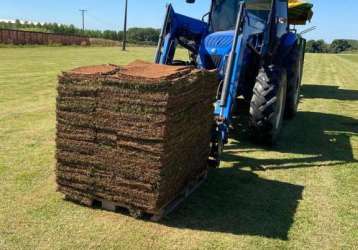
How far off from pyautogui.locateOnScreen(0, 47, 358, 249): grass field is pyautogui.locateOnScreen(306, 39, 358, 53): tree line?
247ft

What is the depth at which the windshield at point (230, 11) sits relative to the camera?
866 centimetres

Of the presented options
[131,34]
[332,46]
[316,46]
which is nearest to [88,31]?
[131,34]

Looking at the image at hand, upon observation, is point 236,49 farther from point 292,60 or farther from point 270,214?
point 292,60

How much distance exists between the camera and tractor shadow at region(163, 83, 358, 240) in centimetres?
488

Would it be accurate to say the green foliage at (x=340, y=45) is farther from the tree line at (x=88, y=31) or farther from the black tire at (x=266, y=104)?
the black tire at (x=266, y=104)

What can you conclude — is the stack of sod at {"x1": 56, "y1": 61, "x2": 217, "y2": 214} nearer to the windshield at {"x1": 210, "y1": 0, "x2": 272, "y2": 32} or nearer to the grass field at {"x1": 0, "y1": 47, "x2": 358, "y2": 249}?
the grass field at {"x1": 0, "y1": 47, "x2": 358, "y2": 249}

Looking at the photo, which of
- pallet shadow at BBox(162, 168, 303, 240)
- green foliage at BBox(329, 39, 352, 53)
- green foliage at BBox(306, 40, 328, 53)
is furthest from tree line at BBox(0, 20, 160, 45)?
pallet shadow at BBox(162, 168, 303, 240)

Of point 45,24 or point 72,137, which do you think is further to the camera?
point 45,24

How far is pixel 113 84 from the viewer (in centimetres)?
471

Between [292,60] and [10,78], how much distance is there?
32.5 feet

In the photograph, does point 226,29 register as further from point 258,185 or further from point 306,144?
point 258,185

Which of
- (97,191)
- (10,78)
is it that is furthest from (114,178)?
(10,78)

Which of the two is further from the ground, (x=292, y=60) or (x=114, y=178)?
(x=292, y=60)

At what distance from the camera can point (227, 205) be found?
534 centimetres
